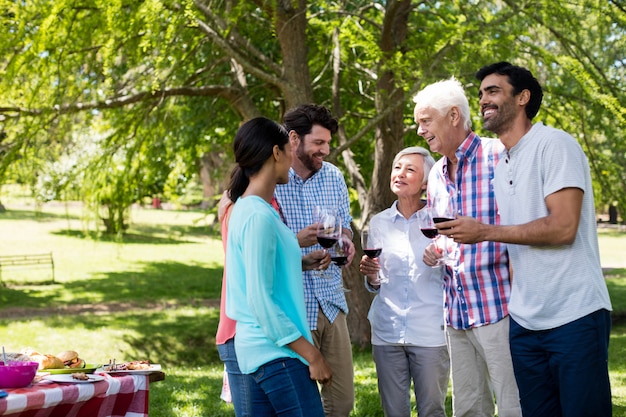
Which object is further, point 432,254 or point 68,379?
point 432,254

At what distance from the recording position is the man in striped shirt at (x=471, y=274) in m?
3.84

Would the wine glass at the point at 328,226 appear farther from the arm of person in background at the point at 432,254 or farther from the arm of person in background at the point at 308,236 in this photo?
the arm of person in background at the point at 432,254

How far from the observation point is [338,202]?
14.4ft

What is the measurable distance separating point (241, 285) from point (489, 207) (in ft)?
4.79

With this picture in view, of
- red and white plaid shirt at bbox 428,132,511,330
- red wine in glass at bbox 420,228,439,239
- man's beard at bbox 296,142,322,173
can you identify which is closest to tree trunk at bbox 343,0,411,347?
man's beard at bbox 296,142,322,173

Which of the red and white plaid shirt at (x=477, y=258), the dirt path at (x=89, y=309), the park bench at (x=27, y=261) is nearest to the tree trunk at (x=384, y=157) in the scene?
the red and white plaid shirt at (x=477, y=258)

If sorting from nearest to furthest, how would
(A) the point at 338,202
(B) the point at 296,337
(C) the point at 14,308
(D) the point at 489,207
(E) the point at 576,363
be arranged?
(B) the point at 296,337, (E) the point at 576,363, (D) the point at 489,207, (A) the point at 338,202, (C) the point at 14,308

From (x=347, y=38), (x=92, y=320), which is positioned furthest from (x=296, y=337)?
(x=92, y=320)

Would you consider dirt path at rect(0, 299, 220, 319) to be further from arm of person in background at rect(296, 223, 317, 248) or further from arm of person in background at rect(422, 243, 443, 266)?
arm of person in background at rect(422, 243, 443, 266)

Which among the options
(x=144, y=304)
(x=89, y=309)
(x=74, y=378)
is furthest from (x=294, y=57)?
(x=144, y=304)

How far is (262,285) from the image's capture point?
2.93m

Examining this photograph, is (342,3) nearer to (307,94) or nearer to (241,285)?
(307,94)

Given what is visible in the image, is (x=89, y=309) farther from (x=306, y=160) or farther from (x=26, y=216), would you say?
(x=26, y=216)

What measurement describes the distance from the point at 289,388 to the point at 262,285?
16.4 inches
